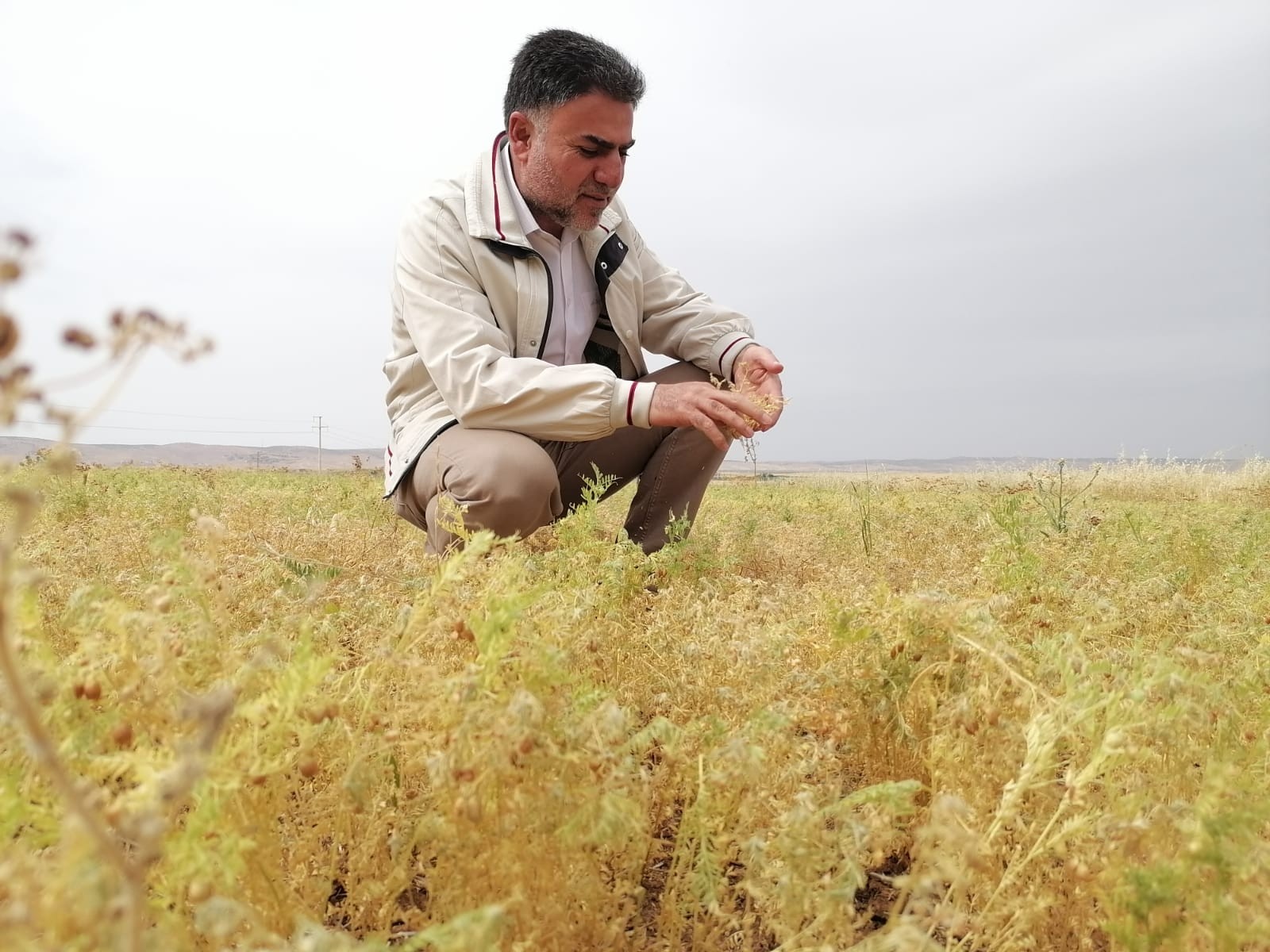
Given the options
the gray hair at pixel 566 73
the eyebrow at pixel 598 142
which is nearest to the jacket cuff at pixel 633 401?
the eyebrow at pixel 598 142

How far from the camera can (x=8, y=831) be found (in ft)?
3.55

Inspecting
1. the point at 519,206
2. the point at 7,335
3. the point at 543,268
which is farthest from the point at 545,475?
the point at 7,335

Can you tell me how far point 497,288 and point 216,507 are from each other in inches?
92.4

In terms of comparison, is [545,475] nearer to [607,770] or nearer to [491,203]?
[491,203]

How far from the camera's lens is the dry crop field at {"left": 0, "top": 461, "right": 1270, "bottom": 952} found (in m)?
1.05

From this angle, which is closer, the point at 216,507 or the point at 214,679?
the point at 214,679

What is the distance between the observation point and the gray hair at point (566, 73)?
12.4 feet

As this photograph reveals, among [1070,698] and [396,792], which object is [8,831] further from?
[1070,698]

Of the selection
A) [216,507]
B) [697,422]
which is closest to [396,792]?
[697,422]

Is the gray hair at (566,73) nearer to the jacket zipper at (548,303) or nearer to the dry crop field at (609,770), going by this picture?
the jacket zipper at (548,303)

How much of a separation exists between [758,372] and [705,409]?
91 centimetres

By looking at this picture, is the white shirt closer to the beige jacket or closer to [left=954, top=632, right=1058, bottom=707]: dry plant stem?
the beige jacket

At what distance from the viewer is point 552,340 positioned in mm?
4152

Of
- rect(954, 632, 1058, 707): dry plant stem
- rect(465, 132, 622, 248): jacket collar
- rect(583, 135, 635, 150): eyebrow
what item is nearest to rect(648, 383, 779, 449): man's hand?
rect(465, 132, 622, 248): jacket collar
